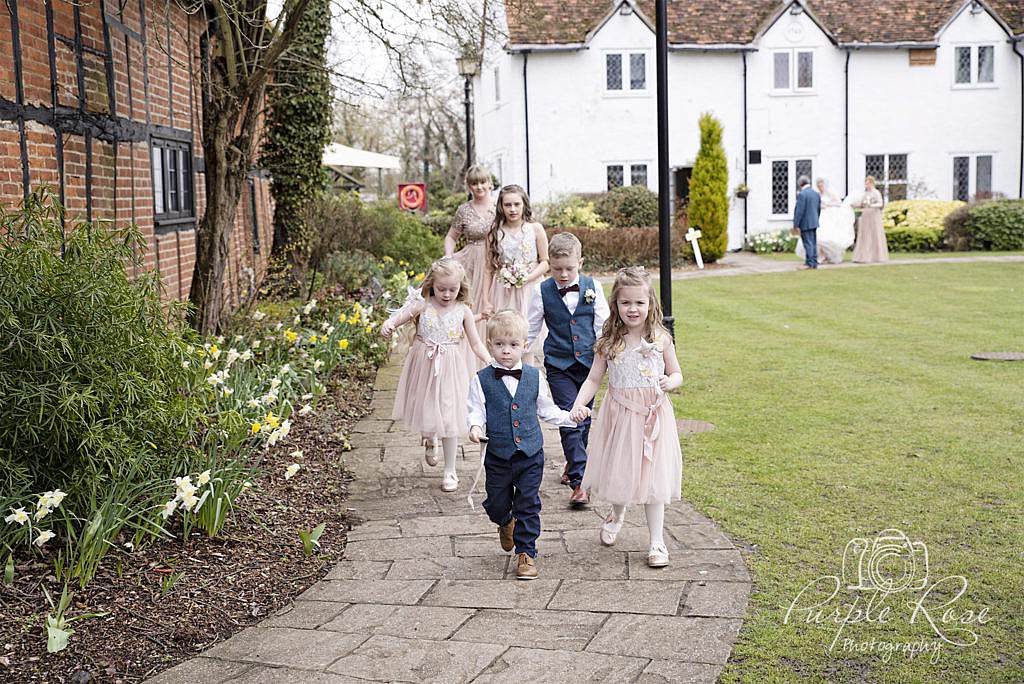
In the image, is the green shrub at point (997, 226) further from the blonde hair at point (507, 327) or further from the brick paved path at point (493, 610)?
the blonde hair at point (507, 327)

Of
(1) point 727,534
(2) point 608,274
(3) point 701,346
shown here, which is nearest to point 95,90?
(1) point 727,534

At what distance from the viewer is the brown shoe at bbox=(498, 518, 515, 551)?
5.05 metres

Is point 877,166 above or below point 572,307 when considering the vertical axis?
above

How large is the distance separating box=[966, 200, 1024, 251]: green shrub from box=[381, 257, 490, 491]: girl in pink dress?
74.6 ft

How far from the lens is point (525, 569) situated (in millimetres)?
4754

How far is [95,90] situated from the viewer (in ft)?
27.3

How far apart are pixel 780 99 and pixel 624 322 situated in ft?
88.5

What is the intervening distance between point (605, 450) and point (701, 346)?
23.3ft

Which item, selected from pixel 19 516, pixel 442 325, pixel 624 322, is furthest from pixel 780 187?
pixel 19 516

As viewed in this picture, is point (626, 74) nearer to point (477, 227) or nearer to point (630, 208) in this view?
point (630, 208)

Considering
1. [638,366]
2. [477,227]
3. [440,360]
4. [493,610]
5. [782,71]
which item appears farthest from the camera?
[782,71]

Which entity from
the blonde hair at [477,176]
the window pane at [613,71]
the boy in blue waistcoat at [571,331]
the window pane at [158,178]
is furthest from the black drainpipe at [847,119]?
the boy in blue waistcoat at [571,331]

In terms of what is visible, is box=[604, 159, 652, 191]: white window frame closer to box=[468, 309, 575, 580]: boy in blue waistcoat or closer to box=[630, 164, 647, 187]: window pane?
box=[630, 164, 647, 187]: window pane

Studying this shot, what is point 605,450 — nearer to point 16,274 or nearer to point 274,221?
point 16,274
